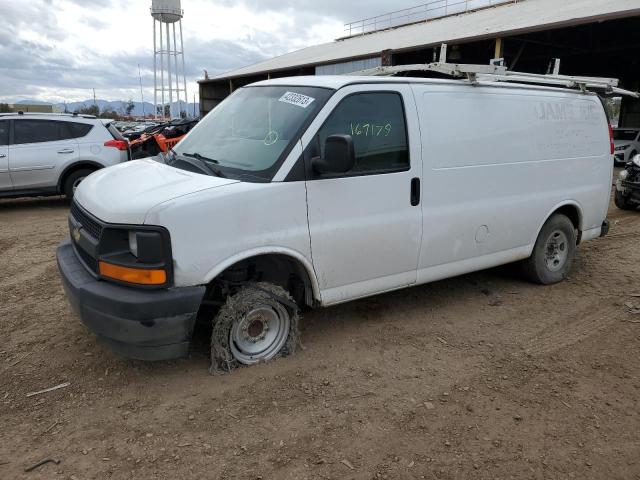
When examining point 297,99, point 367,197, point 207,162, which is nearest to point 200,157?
point 207,162

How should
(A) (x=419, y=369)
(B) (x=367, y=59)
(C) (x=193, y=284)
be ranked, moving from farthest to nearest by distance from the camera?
(B) (x=367, y=59), (A) (x=419, y=369), (C) (x=193, y=284)

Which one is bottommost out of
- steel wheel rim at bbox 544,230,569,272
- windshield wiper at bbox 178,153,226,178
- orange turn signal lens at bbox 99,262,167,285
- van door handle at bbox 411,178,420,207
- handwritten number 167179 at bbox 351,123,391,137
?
steel wheel rim at bbox 544,230,569,272

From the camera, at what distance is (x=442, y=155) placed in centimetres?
416

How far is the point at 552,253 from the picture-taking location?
5520 millimetres

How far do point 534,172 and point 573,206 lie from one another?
88cm

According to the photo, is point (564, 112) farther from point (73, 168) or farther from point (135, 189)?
point (73, 168)

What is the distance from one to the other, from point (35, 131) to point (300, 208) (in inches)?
311

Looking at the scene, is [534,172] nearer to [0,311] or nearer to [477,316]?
[477,316]

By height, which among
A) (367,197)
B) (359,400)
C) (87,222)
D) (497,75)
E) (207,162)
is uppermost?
(497,75)

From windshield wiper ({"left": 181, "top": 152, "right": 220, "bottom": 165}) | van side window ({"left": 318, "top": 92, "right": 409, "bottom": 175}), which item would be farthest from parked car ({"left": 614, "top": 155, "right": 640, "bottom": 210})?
windshield wiper ({"left": 181, "top": 152, "right": 220, "bottom": 165})

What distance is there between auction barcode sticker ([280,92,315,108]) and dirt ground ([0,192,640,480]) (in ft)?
5.96

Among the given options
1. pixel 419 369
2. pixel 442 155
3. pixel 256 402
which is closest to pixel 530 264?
pixel 442 155

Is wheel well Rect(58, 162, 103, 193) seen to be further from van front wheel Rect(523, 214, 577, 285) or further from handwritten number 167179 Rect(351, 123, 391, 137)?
van front wheel Rect(523, 214, 577, 285)

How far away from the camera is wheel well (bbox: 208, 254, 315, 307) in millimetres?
3502
